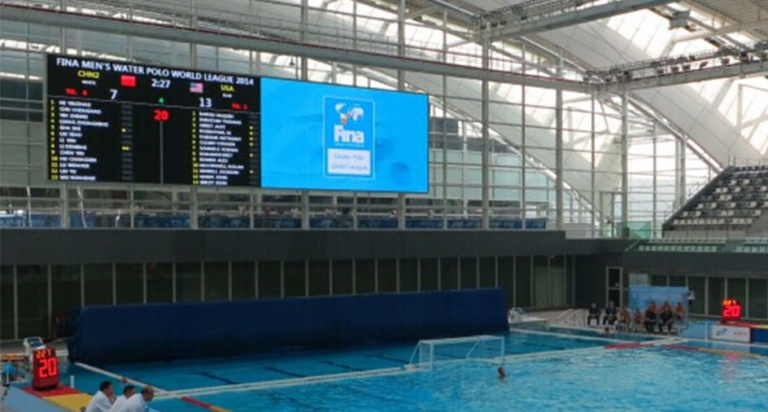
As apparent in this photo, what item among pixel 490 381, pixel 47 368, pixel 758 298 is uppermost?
pixel 47 368

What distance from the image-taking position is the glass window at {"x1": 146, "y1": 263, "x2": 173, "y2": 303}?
33.2 meters

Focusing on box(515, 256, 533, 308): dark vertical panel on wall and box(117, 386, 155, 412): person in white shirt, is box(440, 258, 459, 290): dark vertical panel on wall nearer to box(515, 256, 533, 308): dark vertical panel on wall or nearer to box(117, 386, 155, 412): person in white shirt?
box(515, 256, 533, 308): dark vertical panel on wall

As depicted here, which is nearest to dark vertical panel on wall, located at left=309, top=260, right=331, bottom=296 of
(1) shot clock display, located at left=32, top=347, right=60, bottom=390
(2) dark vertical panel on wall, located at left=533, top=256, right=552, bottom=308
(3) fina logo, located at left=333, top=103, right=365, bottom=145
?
(3) fina logo, located at left=333, top=103, right=365, bottom=145

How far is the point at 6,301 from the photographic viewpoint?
3038cm

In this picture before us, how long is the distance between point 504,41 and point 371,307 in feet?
53.2

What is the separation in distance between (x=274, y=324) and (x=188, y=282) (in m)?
4.03

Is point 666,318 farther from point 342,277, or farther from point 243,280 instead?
point 243,280

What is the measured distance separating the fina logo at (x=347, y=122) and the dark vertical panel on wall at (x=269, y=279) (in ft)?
18.2

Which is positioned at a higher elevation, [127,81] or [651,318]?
[127,81]

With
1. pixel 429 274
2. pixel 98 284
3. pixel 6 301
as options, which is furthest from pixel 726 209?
pixel 6 301

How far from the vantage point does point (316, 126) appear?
33312mm

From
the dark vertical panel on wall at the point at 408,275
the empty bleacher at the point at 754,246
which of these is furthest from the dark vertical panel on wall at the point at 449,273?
the empty bleacher at the point at 754,246

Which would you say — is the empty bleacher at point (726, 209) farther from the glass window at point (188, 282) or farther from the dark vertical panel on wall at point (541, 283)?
the glass window at point (188, 282)

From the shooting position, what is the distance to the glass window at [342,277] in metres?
37.6
